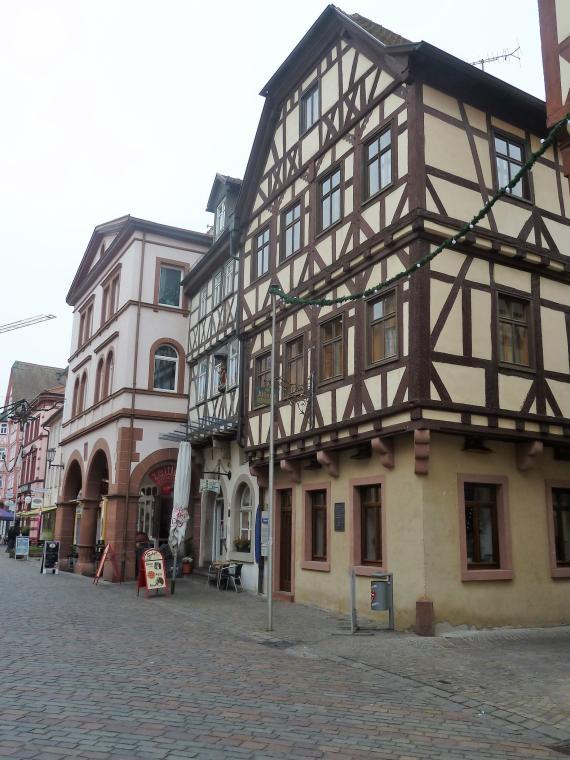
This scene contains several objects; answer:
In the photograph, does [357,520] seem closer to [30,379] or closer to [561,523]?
[561,523]

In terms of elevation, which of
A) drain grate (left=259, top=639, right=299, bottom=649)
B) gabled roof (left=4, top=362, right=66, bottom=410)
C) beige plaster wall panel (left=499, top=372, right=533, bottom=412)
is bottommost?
drain grate (left=259, top=639, right=299, bottom=649)

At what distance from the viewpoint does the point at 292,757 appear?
18.6 feet

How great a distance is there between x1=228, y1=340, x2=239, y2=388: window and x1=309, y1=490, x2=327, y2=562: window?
226 inches

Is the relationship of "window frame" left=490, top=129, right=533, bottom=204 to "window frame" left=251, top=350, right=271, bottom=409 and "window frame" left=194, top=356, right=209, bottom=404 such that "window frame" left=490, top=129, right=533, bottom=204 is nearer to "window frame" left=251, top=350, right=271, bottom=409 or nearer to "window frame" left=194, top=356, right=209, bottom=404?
"window frame" left=251, top=350, right=271, bottom=409

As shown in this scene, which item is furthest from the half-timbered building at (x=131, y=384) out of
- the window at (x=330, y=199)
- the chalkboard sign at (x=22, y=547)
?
the window at (x=330, y=199)

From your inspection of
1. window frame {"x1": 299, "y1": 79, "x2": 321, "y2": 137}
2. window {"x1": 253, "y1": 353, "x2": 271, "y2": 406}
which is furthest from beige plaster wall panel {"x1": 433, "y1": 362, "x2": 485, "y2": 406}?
window frame {"x1": 299, "y1": 79, "x2": 321, "y2": 137}

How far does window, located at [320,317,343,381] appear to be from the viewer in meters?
15.3

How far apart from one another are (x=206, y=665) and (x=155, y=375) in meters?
16.9

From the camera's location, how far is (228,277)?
2272 centimetres

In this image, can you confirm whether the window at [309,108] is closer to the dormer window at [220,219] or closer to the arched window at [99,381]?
the dormer window at [220,219]

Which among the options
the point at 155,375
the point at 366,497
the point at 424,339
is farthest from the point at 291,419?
the point at 155,375

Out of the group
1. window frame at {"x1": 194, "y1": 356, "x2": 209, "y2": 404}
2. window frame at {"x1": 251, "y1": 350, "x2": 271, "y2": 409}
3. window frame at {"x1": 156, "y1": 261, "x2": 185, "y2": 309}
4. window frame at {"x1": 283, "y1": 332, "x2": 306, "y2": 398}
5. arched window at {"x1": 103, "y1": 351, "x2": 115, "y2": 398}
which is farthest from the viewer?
arched window at {"x1": 103, "y1": 351, "x2": 115, "y2": 398}

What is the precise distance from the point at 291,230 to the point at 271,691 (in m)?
12.3

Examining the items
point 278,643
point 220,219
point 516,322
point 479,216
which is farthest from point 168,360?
point 479,216
